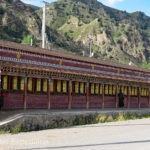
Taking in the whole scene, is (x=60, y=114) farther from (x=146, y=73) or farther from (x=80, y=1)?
(x=80, y=1)

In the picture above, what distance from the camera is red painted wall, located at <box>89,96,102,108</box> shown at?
23172 millimetres

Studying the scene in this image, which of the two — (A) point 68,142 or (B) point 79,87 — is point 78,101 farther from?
(A) point 68,142

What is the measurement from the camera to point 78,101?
21.9 m

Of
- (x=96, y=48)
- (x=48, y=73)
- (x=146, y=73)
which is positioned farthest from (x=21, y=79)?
(x=96, y=48)

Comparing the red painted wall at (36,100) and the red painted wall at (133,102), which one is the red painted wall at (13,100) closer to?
the red painted wall at (36,100)

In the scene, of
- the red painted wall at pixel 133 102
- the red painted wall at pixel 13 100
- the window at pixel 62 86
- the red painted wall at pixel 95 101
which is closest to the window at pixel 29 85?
the red painted wall at pixel 13 100

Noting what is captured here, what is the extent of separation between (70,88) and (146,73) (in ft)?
37.5

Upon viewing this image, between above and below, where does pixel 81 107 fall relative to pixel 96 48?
below

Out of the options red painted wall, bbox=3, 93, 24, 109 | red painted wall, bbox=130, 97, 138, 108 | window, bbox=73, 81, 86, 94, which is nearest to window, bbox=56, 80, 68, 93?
window, bbox=73, 81, 86, 94

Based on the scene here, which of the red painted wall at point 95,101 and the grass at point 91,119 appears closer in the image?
the grass at point 91,119

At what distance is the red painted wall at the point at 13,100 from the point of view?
653 inches

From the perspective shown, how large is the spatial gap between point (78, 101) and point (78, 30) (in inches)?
3957

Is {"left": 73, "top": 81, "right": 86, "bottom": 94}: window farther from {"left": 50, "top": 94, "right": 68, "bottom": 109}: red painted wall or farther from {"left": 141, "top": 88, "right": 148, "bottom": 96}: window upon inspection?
{"left": 141, "top": 88, "right": 148, "bottom": 96}: window

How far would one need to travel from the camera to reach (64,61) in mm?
19453
